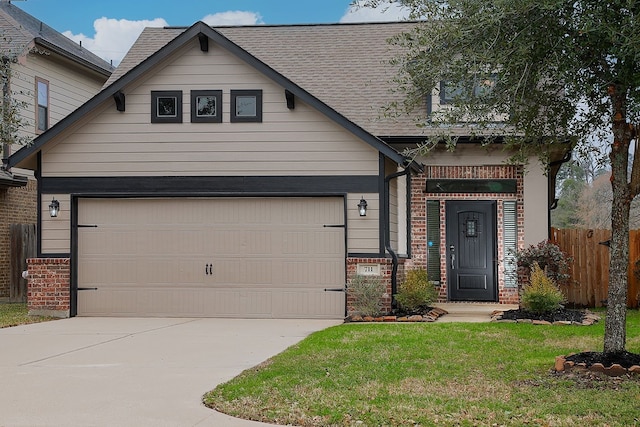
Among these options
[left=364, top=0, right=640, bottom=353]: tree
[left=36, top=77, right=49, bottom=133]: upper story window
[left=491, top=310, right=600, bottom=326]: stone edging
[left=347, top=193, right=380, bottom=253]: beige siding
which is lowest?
[left=491, top=310, right=600, bottom=326]: stone edging

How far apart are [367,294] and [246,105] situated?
414cm

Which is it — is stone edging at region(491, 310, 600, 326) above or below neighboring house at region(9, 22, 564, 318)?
below

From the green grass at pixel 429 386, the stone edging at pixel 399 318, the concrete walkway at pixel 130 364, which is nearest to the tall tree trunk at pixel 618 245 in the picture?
the green grass at pixel 429 386

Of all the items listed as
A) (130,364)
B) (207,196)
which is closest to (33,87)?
(207,196)

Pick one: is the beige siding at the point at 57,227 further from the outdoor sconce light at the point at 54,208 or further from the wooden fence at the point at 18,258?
the wooden fence at the point at 18,258

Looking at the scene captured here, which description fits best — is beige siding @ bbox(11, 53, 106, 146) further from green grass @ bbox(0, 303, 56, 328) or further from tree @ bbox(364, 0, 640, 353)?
tree @ bbox(364, 0, 640, 353)

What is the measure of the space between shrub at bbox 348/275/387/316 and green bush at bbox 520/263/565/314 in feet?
7.92

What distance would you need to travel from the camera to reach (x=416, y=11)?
9.17 m

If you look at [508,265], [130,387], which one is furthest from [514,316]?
[130,387]

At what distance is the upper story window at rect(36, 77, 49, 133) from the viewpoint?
21.4 m

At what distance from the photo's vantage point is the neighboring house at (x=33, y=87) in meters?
20.1

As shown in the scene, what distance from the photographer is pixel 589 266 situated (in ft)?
52.3

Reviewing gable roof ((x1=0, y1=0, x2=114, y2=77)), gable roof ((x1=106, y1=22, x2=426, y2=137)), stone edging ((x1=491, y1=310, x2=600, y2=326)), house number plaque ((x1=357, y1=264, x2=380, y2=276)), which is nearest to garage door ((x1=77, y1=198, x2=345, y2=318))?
house number plaque ((x1=357, y1=264, x2=380, y2=276))

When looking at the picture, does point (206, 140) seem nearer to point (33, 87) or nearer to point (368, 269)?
point (368, 269)
